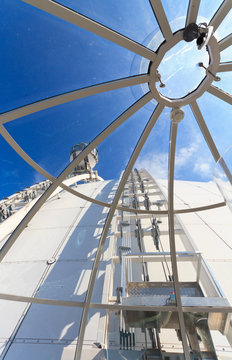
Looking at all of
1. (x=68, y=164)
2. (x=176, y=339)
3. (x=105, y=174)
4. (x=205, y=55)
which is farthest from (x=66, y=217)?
(x=205, y=55)

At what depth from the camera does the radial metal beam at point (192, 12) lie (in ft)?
10.9

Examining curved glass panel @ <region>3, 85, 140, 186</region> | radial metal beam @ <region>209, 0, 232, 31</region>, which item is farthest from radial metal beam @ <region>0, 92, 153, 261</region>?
radial metal beam @ <region>209, 0, 232, 31</region>

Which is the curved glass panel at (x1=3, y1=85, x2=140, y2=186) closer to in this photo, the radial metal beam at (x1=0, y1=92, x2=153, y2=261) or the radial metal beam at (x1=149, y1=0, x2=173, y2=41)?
the radial metal beam at (x1=0, y1=92, x2=153, y2=261)

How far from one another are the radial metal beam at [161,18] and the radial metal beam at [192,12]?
1.35 ft

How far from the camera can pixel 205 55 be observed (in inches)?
172

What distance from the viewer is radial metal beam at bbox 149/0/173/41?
3.30 meters

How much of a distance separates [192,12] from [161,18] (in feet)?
2.11

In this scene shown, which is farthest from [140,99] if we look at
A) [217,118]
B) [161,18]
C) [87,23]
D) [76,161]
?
[217,118]

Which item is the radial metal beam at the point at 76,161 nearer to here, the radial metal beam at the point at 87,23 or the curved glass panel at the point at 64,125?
the curved glass panel at the point at 64,125

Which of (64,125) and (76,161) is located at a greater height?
(64,125)

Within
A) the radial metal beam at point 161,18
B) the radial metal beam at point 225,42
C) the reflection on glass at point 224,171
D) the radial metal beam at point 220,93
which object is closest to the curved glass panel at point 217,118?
the radial metal beam at point 220,93

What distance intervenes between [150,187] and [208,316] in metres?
10.9

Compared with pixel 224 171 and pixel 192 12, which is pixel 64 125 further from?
pixel 224 171

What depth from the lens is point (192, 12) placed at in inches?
134
